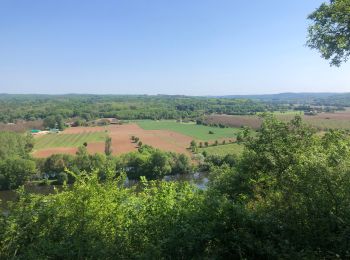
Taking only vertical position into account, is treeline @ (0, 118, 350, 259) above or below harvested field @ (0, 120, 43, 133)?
above

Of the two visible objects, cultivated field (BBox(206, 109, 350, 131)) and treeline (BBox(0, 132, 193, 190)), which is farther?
cultivated field (BBox(206, 109, 350, 131))

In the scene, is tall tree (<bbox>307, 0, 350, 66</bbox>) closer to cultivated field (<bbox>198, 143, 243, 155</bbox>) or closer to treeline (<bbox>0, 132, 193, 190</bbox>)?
treeline (<bbox>0, 132, 193, 190</bbox>)

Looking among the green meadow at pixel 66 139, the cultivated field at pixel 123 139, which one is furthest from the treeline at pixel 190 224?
the green meadow at pixel 66 139

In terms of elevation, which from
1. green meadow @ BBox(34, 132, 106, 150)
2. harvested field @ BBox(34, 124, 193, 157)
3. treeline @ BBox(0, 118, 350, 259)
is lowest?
green meadow @ BBox(34, 132, 106, 150)

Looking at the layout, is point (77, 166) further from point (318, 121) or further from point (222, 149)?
point (318, 121)

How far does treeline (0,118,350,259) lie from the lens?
8773mm

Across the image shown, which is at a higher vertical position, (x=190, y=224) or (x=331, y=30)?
(x=331, y=30)

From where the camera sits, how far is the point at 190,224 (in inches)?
382

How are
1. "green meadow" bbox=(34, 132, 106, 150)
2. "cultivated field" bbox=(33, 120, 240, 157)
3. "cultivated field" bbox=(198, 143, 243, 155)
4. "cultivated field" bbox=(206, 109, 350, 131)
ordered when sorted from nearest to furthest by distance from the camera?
"cultivated field" bbox=(198, 143, 243, 155) → "cultivated field" bbox=(33, 120, 240, 157) → "cultivated field" bbox=(206, 109, 350, 131) → "green meadow" bbox=(34, 132, 106, 150)

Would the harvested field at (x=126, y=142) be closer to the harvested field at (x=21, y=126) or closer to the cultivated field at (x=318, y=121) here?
the harvested field at (x=21, y=126)

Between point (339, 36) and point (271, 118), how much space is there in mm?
5482

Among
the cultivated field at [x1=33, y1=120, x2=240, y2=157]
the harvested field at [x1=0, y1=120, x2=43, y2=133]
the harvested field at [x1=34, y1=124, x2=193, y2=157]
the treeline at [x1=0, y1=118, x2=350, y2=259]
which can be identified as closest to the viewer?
the treeline at [x1=0, y1=118, x2=350, y2=259]

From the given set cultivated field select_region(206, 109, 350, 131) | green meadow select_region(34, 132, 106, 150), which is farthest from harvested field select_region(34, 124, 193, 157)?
cultivated field select_region(206, 109, 350, 131)

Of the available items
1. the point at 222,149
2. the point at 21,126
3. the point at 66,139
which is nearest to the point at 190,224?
the point at 222,149
